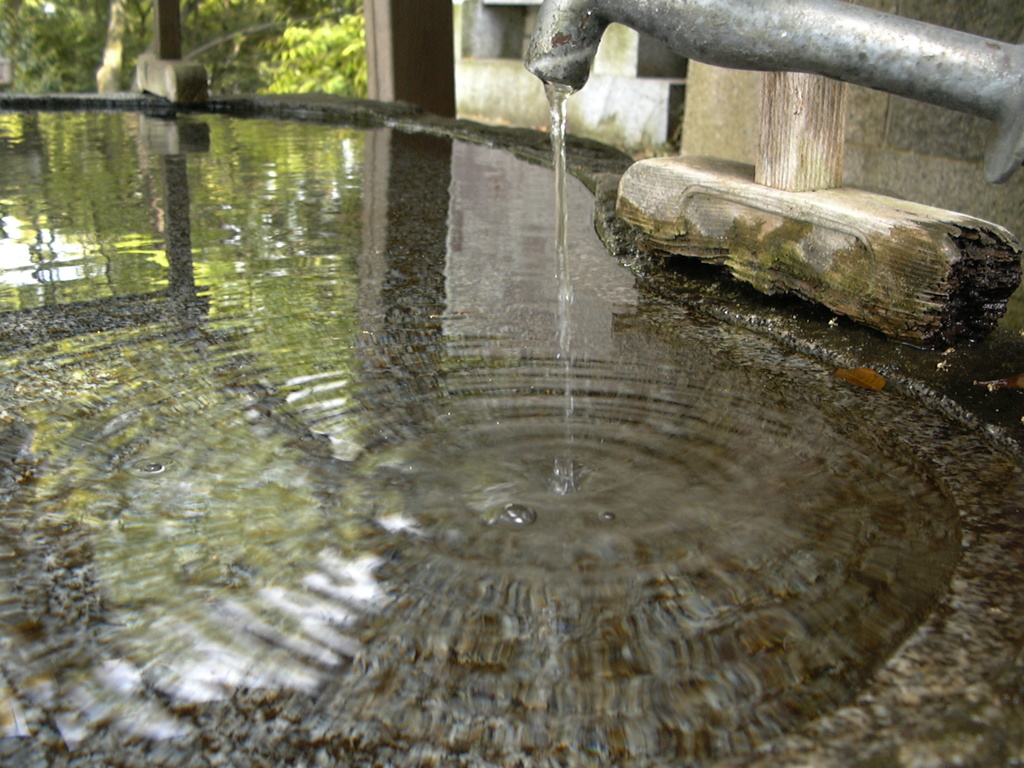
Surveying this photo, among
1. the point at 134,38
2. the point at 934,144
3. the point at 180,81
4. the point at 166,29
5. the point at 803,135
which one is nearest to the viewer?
the point at 803,135

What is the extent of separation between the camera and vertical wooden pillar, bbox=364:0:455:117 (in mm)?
7344

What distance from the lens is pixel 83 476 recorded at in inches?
A: 67.0

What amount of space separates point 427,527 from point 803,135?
5.76 ft

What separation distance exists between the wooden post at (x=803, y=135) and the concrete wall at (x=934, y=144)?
0.74m

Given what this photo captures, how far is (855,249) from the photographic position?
240cm

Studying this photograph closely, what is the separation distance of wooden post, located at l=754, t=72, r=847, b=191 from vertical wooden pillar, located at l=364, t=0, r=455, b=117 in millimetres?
5068

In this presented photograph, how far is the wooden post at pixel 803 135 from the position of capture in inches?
108

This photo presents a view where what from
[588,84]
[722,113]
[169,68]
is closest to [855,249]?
[722,113]

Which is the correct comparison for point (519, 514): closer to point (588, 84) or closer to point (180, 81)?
point (180, 81)

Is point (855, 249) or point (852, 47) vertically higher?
point (852, 47)

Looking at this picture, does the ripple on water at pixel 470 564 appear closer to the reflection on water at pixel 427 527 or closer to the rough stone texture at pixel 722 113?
the reflection on water at pixel 427 527

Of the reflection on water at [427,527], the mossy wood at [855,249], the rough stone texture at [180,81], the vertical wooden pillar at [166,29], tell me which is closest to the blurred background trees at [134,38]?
the vertical wooden pillar at [166,29]

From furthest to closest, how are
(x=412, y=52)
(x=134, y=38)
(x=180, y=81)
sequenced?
(x=134, y=38) → (x=180, y=81) → (x=412, y=52)

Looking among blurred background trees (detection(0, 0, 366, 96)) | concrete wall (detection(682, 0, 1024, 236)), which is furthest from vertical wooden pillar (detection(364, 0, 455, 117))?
blurred background trees (detection(0, 0, 366, 96))
